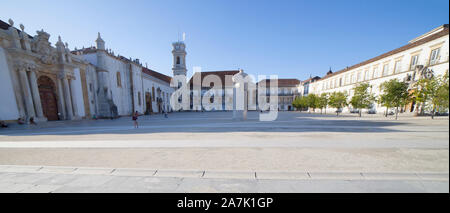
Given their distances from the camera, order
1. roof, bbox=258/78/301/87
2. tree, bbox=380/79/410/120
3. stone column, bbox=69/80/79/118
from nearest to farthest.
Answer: stone column, bbox=69/80/79/118 → tree, bbox=380/79/410/120 → roof, bbox=258/78/301/87

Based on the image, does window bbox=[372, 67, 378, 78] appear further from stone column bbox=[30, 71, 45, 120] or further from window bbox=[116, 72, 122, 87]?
stone column bbox=[30, 71, 45, 120]

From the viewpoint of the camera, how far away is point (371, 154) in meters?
3.89

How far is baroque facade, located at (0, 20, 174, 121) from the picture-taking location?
11.3m

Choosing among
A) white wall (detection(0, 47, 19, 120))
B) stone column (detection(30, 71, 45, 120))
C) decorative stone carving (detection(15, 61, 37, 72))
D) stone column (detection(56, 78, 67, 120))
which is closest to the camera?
white wall (detection(0, 47, 19, 120))

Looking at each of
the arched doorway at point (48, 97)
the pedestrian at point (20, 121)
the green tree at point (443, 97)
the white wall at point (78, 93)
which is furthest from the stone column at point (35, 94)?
the green tree at point (443, 97)

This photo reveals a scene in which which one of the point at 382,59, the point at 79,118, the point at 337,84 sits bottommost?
the point at 79,118

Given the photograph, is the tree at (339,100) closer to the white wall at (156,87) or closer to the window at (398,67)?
the window at (398,67)

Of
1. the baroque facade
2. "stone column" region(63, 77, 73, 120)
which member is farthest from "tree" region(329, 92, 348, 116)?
"stone column" region(63, 77, 73, 120)

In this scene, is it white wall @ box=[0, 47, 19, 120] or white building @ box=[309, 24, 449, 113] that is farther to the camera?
white building @ box=[309, 24, 449, 113]
